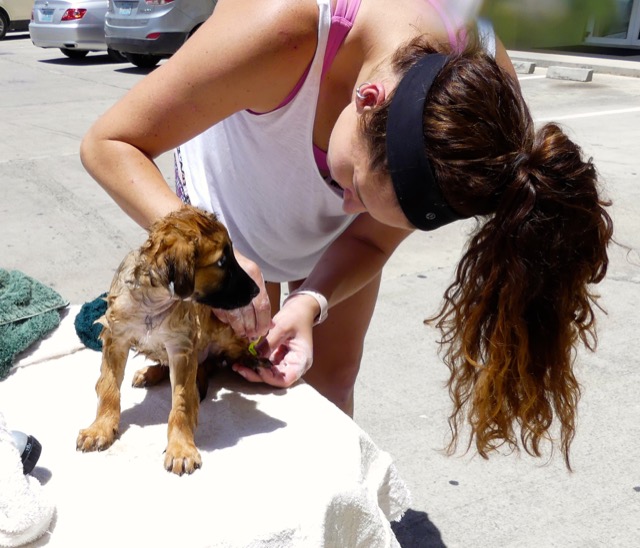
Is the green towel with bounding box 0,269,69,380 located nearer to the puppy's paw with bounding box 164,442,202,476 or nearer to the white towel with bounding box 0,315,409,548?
the white towel with bounding box 0,315,409,548

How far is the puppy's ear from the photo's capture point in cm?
180

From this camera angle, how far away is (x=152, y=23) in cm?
1407

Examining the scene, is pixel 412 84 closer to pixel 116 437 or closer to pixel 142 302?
pixel 142 302

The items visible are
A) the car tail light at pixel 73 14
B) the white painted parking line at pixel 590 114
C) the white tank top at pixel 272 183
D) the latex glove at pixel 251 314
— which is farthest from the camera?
the car tail light at pixel 73 14

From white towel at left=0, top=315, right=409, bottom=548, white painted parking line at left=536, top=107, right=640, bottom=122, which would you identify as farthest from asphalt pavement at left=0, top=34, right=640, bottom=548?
white towel at left=0, top=315, right=409, bottom=548

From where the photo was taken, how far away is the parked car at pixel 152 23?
14.1 metres

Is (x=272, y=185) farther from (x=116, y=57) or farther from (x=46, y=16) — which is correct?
(x=46, y=16)

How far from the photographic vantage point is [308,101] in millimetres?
2100

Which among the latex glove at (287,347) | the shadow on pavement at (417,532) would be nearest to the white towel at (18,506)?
the latex glove at (287,347)

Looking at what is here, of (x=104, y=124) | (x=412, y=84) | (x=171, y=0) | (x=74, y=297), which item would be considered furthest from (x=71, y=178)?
(x=171, y=0)

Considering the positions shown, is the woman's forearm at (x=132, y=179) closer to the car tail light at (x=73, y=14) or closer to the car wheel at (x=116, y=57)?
the car tail light at (x=73, y=14)

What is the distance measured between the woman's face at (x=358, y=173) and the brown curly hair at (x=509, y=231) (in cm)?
4

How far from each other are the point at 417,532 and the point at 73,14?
14783 millimetres

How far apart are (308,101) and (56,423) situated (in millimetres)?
1106
